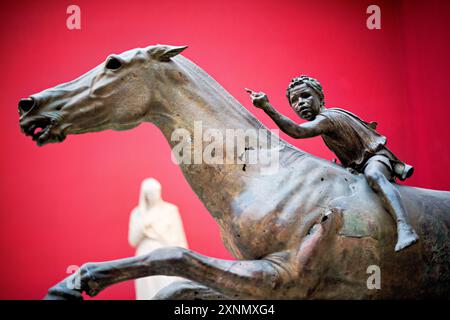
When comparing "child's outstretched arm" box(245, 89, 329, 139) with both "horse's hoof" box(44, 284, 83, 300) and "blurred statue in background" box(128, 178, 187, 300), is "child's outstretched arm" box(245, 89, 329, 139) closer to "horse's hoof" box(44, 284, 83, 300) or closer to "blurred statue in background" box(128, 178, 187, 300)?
"horse's hoof" box(44, 284, 83, 300)

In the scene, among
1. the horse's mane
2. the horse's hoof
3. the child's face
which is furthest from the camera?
the child's face

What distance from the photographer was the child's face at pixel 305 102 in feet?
7.34

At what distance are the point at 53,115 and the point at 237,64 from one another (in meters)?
3.28

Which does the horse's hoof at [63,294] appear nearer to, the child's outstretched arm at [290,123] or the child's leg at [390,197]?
the child's outstretched arm at [290,123]

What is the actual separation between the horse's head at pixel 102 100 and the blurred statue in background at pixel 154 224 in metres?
2.91

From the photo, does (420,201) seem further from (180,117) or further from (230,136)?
(180,117)

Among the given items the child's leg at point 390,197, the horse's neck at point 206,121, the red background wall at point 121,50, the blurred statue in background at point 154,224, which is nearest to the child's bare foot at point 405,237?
the child's leg at point 390,197

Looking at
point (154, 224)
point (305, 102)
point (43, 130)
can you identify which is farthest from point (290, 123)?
point (154, 224)

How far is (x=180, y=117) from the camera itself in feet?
6.61

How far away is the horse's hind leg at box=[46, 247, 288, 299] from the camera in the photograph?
163cm

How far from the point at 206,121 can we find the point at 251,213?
42cm

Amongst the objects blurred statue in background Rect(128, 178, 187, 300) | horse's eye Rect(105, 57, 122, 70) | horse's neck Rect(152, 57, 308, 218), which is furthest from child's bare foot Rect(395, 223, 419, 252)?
blurred statue in background Rect(128, 178, 187, 300)

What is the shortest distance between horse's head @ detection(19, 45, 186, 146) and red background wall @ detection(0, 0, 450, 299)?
110 inches
